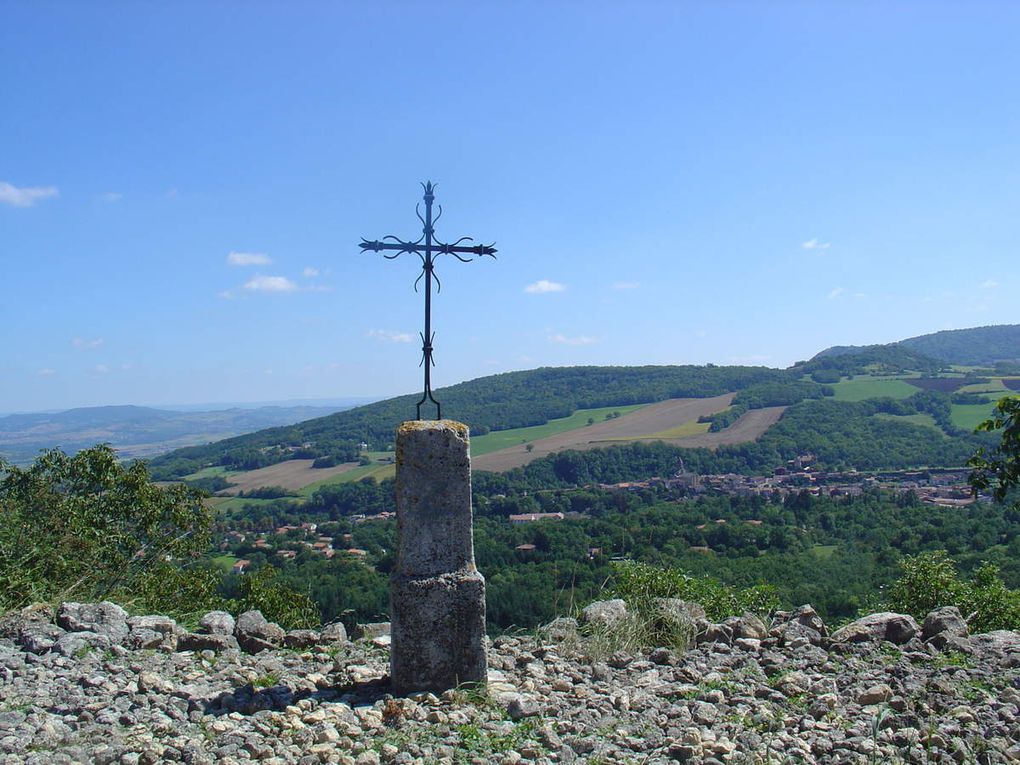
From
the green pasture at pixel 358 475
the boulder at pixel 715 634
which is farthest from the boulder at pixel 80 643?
the green pasture at pixel 358 475

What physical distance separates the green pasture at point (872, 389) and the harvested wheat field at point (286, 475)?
1896 inches

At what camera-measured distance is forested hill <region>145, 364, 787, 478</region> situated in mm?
64312

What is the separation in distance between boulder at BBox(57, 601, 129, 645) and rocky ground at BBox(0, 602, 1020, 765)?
0.06 ft

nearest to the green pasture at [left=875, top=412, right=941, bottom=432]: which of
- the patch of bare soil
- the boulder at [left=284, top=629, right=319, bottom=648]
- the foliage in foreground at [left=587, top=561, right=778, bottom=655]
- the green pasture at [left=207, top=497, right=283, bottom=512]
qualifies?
the patch of bare soil

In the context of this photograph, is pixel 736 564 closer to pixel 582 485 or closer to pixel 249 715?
pixel 249 715

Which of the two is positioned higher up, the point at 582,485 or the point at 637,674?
the point at 637,674

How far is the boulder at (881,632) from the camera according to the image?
7074 mm

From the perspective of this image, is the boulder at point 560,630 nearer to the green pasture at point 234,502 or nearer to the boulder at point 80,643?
the boulder at point 80,643

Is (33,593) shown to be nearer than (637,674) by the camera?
No

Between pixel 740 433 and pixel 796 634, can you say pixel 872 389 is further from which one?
pixel 796 634

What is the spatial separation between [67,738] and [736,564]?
17.7 metres

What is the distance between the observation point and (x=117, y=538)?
419 inches

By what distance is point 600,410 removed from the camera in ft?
260

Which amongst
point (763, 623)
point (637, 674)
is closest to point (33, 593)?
point (637, 674)
